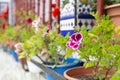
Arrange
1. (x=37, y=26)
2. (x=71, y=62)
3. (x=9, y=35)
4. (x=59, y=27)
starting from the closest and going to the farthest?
(x=71, y=62) < (x=37, y=26) < (x=59, y=27) < (x=9, y=35)

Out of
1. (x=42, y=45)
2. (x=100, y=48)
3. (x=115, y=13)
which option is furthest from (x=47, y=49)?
(x=100, y=48)

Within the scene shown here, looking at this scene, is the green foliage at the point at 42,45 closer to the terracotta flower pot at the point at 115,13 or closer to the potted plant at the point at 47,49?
the potted plant at the point at 47,49

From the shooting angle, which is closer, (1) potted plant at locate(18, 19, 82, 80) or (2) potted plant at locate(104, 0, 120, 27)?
(2) potted plant at locate(104, 0, 120, 27)

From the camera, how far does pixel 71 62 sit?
6.12 ft

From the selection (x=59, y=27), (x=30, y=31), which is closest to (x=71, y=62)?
(x=59, y=27)

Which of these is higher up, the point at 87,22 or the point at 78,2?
the point at 78,2

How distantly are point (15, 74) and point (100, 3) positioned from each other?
1.44 meters

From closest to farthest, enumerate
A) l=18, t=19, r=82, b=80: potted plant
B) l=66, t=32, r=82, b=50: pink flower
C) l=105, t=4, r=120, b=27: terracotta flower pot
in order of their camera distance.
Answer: l=66, t=32, r=82, b=50: pink flower
l=105, t=4, r=120, b=27: terracotta flower pot
l=18, t=19, r=82, b=80: potted plant

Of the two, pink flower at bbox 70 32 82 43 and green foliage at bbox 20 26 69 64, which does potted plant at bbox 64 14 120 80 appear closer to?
pink flower at bbox 70 32 82 43

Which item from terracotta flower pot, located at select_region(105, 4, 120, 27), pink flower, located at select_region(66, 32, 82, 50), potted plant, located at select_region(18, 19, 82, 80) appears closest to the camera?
pink flower, located at select_region(66, 32, 82, 50)

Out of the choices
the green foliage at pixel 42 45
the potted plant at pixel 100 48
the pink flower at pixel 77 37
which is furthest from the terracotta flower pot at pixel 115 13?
the green foliage at pixel 42 45

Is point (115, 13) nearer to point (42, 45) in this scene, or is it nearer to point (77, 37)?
point (77, 37)

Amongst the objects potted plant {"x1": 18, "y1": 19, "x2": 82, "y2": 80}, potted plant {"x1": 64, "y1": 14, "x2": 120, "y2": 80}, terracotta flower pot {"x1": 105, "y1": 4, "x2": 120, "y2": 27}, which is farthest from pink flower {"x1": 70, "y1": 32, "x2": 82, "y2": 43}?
potted plant {"x1": 18, "y1": 19, "x2": 82, "y2": 80}

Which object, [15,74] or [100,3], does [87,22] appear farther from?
[15,74]
